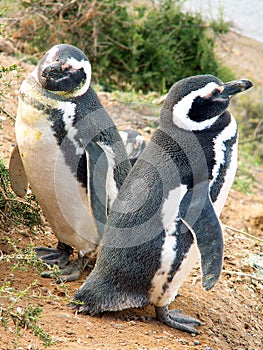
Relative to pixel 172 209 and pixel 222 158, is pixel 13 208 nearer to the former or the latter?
pixel 172 209

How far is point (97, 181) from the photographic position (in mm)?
3238

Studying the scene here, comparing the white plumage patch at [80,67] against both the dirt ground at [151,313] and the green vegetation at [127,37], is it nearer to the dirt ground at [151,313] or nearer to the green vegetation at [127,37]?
the dirt ground at [151,313]

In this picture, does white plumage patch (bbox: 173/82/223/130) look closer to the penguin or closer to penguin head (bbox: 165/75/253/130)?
penguin head (bbox: 165/75/253/130)

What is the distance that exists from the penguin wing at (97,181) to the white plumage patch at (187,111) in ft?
1.52

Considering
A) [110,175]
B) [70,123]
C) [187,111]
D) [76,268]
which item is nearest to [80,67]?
[70,123]

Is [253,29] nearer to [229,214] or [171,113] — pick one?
[229,214]

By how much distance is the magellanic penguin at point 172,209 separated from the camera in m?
2.92

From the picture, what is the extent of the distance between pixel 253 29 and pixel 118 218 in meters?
9.85

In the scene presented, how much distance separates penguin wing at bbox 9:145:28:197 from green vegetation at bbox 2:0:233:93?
3441 mm

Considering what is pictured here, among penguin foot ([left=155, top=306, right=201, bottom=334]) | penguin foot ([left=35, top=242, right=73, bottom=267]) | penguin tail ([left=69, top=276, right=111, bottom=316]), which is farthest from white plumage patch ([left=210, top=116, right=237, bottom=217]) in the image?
penguin foot ([left=35, top=242, right=73, bottom=267])

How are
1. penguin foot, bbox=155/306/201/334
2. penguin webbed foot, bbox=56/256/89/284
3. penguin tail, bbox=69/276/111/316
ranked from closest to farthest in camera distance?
1. penguin tail, bbox=69/276/111/316
2. penguin foot, bbox=155/306/201/334
3. penguin webbed foot, bbox=56/256/89/284

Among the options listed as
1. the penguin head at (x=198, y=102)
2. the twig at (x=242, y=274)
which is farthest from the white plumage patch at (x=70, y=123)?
the twig at (x=242, y=274)

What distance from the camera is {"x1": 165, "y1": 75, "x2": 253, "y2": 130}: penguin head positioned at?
2971 millimetres

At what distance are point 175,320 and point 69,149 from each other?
0.97 meters
